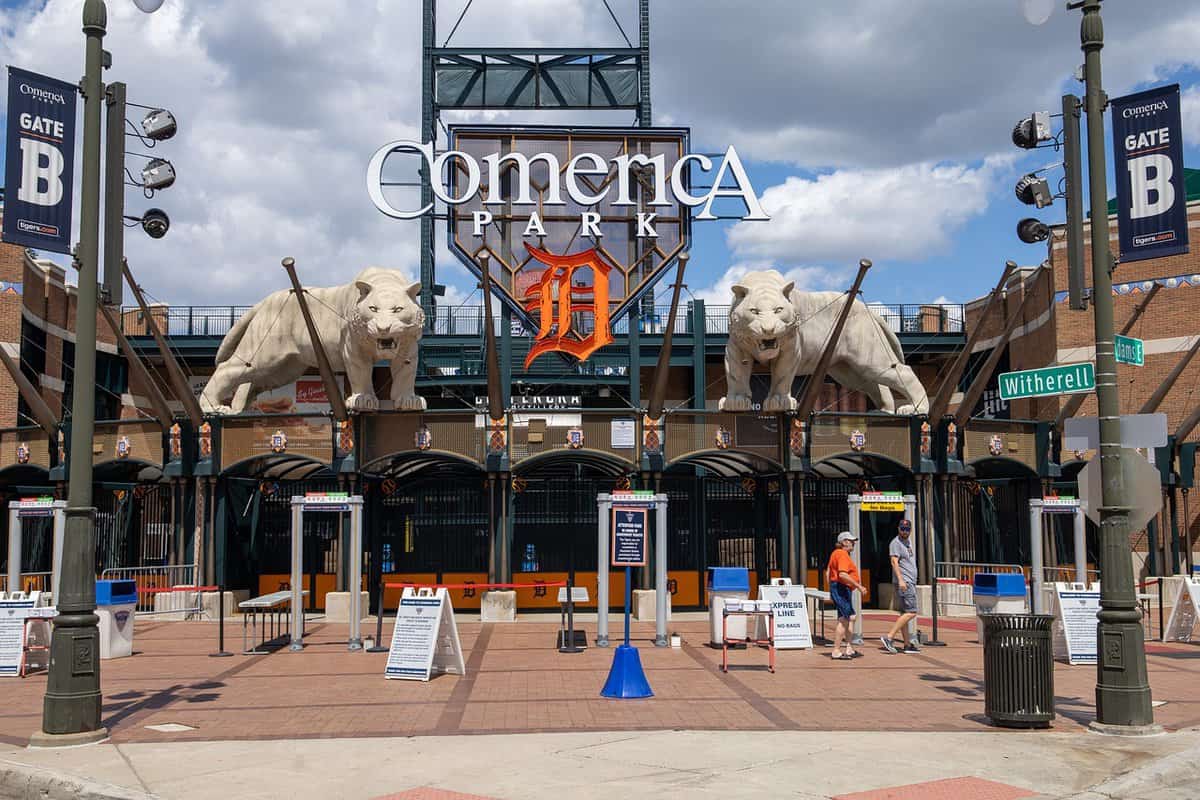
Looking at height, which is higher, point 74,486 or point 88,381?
point 88,381

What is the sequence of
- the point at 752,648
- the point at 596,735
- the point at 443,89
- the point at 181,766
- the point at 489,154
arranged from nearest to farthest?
the point at 181,766 < the point at 596,735 < the point at 752,648 < the point at 489,154 < the point at 443,89

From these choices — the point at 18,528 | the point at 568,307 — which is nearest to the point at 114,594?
the point at 18,528

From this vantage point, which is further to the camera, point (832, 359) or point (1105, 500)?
point (832, 359)

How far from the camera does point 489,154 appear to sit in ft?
94.8

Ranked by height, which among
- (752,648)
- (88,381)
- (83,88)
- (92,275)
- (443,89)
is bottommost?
(752,648)

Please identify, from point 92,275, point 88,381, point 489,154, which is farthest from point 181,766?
point 489,154

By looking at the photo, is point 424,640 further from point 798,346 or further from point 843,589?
point 798,346

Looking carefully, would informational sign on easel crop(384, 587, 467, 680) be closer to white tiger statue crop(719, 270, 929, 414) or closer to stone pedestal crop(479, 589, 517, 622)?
stone pedestal crop(479, 589, 517, 622)

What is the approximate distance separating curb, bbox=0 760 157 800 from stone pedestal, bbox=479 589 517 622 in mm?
13162

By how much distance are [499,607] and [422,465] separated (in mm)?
4181

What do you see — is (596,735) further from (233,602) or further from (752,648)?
(233,602)

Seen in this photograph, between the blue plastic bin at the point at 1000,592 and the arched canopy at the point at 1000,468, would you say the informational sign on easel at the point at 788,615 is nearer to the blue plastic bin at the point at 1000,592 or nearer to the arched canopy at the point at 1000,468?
the blue plastic bin at the point at 1000,592

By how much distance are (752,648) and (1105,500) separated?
291 inches

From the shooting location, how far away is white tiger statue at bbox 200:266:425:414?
22.8 metres
